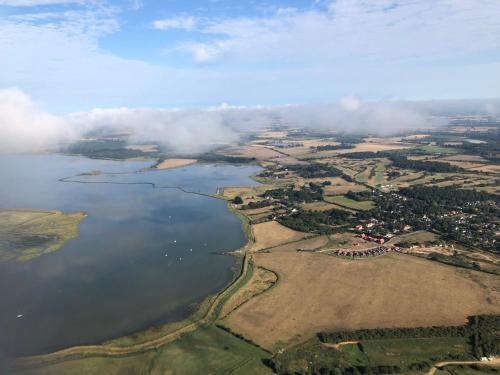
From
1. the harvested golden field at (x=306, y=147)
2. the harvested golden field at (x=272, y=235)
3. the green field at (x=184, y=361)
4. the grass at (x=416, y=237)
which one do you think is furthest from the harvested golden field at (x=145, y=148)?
the green field at (x=184, y=361)

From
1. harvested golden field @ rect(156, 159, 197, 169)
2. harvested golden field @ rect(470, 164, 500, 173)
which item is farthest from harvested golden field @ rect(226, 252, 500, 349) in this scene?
harvested golden field @ rect(156, 159, 197, 169)

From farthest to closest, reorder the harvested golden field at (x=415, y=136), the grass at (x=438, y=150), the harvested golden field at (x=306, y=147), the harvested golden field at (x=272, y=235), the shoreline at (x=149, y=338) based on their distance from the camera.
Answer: the harvested golden field at (x=415, y=136) < the harvested golden field at (x=306, y=147) < the grass at (x=438, y=150) < the harvested golden field at (x=272, y=235) < the shoreline at (x=149, y=338)

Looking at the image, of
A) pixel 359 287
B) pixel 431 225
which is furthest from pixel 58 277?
pixel 431 225

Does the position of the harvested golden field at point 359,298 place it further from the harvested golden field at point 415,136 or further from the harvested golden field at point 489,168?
the harvested golden field at point 415,136

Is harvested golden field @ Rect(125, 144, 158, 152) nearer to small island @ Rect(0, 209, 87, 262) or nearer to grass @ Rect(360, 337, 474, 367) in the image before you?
small island @ Rect(0, 209, 87, 262)

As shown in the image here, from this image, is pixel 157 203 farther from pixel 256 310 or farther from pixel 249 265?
pixel 256 310

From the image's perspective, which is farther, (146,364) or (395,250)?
(395,250)
